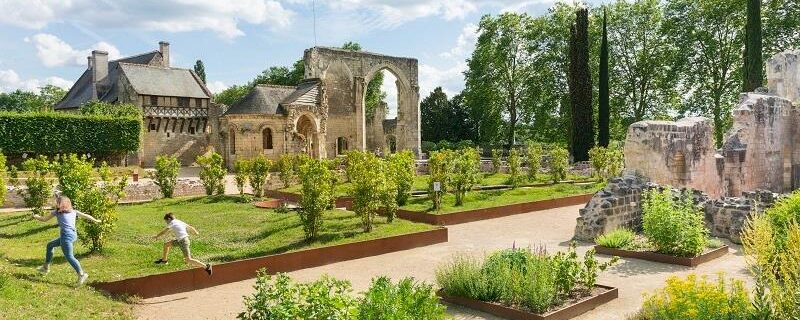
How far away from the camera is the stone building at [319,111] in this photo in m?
34.2

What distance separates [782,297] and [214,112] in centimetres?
4254

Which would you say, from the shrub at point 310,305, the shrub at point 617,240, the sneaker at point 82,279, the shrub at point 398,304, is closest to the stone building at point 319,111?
the shrub at point 617,240

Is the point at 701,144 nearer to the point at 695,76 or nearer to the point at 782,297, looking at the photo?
the point at 782,297

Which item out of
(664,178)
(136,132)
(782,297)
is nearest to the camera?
(782,297)

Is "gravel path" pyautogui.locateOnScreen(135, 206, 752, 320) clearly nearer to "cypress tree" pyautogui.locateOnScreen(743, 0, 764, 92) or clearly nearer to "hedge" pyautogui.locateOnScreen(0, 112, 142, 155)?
"cypress tree" pyautogui.locateOnScreen(743, 0, 764, 92)

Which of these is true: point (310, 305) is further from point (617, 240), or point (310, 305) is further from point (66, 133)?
point (66, 133)

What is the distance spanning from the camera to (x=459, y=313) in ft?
24.7

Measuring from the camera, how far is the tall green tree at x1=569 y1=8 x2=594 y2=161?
34.7 meters

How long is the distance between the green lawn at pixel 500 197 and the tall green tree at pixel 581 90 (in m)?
12.2

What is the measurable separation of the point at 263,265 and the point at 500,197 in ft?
35.2

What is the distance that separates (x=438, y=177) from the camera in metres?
16.5

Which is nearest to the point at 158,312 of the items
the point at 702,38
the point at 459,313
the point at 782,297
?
the point at 459,313

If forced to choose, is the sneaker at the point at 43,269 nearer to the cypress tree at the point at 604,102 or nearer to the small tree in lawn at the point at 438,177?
the small tree in lawn at the point at 438,177

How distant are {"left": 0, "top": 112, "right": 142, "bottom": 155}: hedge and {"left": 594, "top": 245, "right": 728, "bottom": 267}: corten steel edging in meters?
31.4
